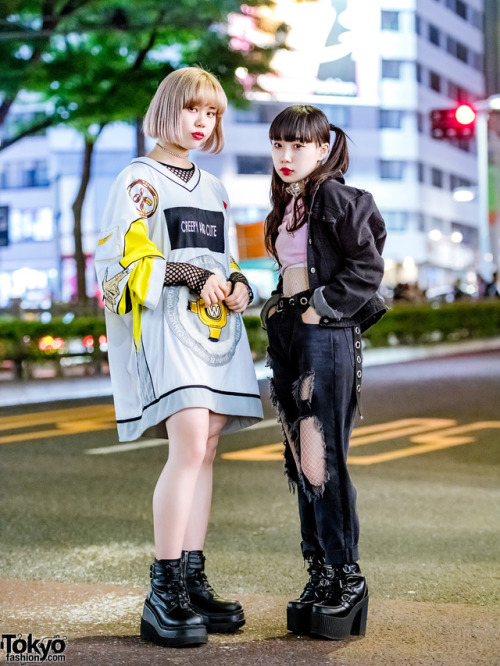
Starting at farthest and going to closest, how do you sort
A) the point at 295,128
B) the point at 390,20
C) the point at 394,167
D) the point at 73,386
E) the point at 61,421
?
1. the point at 390,20
2. the point at 394,167
3. the point at 73,386
4. the point at 61,421
5. the point at 295,128

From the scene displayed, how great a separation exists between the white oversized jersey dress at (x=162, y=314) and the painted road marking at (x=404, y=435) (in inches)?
188

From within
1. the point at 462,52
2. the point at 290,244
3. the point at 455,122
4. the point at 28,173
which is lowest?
the point at 290,244

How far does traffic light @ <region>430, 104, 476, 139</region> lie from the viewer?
22.3 m

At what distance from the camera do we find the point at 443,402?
44.1ft

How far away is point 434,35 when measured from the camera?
231 feet

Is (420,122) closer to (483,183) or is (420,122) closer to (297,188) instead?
(483,183)

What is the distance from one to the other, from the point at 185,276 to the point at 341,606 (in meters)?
1.23

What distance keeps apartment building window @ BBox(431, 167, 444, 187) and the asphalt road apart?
59.1 metres

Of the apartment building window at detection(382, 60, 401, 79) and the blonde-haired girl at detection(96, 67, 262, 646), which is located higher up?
the apartment building window at detection(382, 60, 401, 79)

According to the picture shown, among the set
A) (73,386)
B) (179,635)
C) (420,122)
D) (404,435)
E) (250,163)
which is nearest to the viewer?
(179,635)

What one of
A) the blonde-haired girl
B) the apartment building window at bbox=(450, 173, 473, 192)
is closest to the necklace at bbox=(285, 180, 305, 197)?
the blonde-haired girl

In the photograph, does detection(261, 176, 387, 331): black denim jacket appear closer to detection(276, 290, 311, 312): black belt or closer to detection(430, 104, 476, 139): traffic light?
detection(276, 290, 311, 312): black belt

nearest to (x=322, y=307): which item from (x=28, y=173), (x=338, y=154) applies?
(x=338, y=154)

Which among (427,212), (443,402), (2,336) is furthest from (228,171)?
(443,402)
